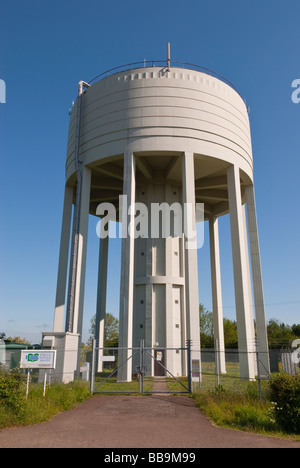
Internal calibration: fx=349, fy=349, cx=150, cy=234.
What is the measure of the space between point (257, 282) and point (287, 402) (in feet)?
50.1

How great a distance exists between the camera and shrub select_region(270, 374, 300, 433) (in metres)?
8.42

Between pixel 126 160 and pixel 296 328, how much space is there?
6021 cm

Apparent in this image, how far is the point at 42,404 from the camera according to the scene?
10367 millimetres

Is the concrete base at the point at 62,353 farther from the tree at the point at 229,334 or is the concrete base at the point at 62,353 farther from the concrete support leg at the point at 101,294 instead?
the tree at the point at 229,334

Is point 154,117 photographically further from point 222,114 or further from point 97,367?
point 97,367

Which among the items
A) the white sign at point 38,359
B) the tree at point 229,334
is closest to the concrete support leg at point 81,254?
the white sign at point 38,359

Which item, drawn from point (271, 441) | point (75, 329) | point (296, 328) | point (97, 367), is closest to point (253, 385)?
point (271, 441)

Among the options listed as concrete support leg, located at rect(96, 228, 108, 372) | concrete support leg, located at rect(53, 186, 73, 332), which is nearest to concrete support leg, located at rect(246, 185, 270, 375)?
concrete support leg, located at rect(96, 228, 108, 372)

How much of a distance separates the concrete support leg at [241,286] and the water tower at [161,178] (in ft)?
0.20

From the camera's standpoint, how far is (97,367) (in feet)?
93.0

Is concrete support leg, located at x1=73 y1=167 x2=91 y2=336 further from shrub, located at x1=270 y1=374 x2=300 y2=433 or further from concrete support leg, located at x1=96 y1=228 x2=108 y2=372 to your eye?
shrub, located at x1=270 y1=374 x2=300 y2=433

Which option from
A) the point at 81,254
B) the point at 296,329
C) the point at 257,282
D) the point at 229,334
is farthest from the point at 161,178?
Answer: the point at 296,329

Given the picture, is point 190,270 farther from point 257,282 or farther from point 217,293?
point 217,293

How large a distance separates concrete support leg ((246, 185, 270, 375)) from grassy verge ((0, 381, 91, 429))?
1230 centimetres
